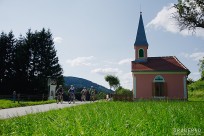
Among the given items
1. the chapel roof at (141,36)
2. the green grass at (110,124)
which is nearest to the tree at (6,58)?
the chapel roof at (141,36)

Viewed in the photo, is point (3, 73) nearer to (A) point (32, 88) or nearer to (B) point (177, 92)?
(A) point (32, 88)

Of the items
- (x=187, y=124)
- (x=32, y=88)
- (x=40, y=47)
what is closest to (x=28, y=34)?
(x=40, y=47)

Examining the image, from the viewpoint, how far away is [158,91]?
28.6 m

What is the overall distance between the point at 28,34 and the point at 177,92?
32613 mm

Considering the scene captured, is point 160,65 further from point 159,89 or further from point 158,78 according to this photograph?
point 159,89

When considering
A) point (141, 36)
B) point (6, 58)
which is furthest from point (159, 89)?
point (6, 58)

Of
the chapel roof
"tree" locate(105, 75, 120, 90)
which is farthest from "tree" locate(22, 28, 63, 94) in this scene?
"tree" locate(105, 75, 120, 90)

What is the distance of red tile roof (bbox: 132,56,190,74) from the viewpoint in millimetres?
28862

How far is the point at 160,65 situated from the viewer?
2986 cm

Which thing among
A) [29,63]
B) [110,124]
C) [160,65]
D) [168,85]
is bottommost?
[110,124]

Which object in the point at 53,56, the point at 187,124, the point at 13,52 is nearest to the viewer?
the point at 187,124

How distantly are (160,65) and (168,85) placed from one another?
275cm

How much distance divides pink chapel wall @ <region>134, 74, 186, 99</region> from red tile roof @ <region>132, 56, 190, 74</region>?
0.72 meters

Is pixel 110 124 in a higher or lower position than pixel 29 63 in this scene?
lower
